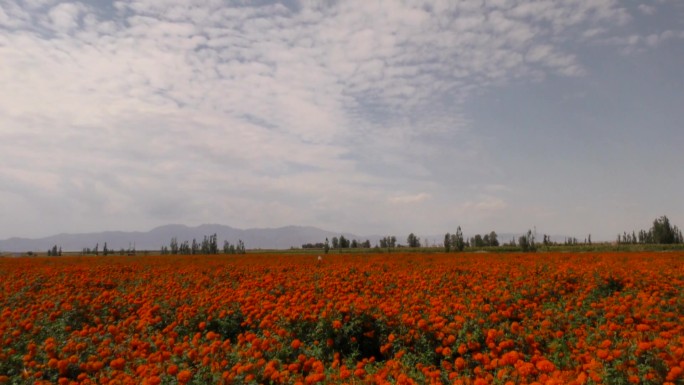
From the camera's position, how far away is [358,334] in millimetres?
6902

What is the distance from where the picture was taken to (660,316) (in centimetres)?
679

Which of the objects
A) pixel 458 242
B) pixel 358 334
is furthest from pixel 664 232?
pixel 358 334

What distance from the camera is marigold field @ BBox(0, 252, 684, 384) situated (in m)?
4.42

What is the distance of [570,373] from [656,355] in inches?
40.0

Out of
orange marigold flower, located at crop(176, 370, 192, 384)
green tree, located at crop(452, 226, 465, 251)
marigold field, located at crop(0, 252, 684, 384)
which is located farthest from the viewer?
green tree, located at crop(452, 226, 465, 251)

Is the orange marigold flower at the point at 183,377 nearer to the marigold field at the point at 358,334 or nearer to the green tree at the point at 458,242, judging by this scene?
the marigold field at the point at 358,334

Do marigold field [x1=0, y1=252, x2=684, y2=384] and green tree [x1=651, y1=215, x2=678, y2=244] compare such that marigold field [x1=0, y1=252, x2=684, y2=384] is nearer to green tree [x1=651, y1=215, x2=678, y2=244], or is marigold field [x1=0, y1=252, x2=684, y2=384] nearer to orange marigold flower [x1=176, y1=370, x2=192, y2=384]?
orange marigold flower [x1=176, y1=370, x2=192, y2=384]

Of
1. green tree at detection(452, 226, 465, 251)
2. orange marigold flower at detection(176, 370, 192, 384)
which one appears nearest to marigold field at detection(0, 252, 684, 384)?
orange marigold flower at detection(176, 370, 192, 384)

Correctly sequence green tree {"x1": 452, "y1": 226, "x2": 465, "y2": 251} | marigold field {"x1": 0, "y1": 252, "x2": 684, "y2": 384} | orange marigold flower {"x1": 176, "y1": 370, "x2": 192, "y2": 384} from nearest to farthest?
orange marigold flower {"x1": 176, "y1": 370, "x2": 192, "y2": 384}, marigold field {"x1": 0, "y1": 252, "x2": 684, "y2": 384}, green tree {"x1": 452, "y1": 226, "x2": 465, "y2": 251}

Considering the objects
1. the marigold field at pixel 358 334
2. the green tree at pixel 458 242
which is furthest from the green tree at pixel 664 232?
the marigold field at pixel 358 334

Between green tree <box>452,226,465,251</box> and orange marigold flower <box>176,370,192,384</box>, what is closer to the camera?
orange marigold flower <box>176,370,192,384</box>

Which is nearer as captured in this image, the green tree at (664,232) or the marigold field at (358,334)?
the marigold field at (358,334)

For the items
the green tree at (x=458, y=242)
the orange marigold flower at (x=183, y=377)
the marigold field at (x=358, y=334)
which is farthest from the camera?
the green tree at (x=458, y=242)

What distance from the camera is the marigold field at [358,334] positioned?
14.5 ft
